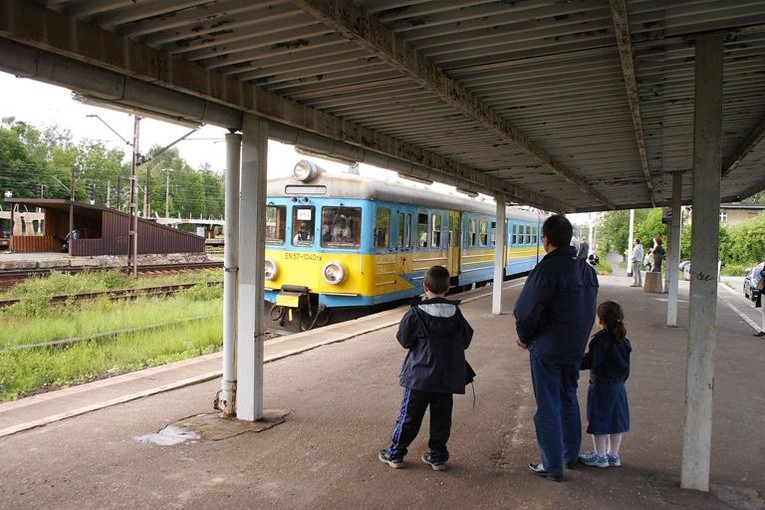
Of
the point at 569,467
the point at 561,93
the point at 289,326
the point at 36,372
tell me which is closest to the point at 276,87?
the point at 561,93

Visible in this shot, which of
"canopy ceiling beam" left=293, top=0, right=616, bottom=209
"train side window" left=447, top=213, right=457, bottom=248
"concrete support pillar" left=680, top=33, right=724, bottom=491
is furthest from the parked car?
"concrete support pillar" left=680, top=33, right=724, bottom=491

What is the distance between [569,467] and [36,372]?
7029 millimetres

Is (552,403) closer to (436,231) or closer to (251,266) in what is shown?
(251,266)

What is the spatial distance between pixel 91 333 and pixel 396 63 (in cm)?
903

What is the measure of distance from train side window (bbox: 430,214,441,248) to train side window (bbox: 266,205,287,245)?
13.2 feet

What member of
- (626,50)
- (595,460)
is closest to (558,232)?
(626,50)

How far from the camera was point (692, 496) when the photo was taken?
3.94 metres

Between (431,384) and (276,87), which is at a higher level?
(276,87)

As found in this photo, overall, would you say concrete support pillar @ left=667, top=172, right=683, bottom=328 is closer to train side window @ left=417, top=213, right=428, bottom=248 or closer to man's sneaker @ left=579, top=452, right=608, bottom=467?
train side window @ left=417, top=213, right=428, bottom=248

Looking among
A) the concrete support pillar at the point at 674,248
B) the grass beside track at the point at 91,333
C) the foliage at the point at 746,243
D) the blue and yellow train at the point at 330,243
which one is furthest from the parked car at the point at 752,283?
the foliage at the point at 746,243

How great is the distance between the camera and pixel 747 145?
755 cm

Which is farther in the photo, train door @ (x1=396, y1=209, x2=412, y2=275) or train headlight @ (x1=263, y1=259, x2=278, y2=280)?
train door @ (x1=396, y1=209, x2=412, y2=275)

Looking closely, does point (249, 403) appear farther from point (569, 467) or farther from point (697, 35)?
point (697, 35)

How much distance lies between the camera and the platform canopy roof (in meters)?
3.53
